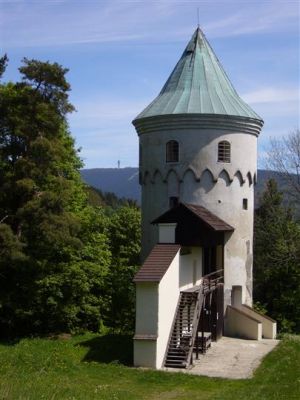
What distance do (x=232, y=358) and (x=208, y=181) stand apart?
793 cm

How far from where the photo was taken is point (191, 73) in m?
29.0

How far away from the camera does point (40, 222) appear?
22.5m

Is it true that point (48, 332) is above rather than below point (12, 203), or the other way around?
below

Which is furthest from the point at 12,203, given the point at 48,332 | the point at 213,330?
the point at 213,330

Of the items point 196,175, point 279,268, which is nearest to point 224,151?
point 196,175

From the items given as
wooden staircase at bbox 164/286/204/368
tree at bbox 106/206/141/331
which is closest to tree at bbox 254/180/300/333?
tree at bbox 106/206/141/331

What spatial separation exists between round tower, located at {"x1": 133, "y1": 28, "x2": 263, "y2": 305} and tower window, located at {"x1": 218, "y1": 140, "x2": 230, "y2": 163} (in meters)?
0.04

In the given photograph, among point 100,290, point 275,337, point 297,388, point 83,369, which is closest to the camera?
point 297,388

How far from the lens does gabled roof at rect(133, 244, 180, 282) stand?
2094 centimetres

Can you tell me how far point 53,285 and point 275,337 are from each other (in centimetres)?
1004

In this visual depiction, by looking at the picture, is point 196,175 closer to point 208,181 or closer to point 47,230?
point 208,181

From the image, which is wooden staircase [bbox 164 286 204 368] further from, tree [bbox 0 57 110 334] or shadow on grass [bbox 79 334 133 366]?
tree [bbox 0 57 110 334]

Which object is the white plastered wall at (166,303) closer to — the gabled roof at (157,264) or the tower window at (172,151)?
the gabled roof at (157,264)

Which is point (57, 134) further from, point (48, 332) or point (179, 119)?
point (48, 332)
